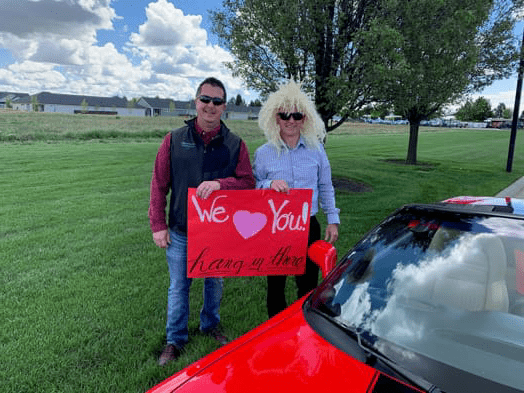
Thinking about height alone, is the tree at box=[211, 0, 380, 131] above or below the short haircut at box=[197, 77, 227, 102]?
above

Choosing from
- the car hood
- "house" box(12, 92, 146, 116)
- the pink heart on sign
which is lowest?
the car hood

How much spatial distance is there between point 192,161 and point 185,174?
0.34 feet

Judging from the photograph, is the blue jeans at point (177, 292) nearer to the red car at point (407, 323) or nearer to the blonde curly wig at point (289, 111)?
the blonde curly wig at point (289, 111)

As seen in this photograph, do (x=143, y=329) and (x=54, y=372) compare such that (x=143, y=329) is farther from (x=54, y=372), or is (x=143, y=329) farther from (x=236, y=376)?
(x=236, y=376)

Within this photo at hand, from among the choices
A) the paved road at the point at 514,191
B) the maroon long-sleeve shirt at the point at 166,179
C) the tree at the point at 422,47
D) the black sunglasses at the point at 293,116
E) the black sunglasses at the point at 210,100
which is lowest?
the paved road at the point at 514,191

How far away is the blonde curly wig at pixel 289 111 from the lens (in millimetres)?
2756

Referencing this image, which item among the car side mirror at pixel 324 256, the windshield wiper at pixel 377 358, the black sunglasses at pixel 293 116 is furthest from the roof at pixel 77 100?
the windshield wiper at pixel 377 358

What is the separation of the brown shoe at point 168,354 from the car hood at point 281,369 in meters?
1.30

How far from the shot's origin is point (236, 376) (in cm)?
151

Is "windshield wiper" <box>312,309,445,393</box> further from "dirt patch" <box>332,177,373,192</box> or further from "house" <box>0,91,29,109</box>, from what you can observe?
"house" <box>0,91,29,109</box>

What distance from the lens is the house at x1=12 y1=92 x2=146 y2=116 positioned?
105 metres

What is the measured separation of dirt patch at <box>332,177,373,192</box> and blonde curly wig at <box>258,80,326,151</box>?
22.2 ft

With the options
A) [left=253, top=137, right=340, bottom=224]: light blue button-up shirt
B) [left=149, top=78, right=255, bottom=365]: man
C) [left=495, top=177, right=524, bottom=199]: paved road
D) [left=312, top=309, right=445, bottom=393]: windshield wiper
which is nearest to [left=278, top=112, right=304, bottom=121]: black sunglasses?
[left=253, top=137, right=340, bottom=224]: light blue button-up shirt

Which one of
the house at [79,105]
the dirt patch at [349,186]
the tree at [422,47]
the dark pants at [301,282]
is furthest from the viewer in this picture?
the house at [79,105]
